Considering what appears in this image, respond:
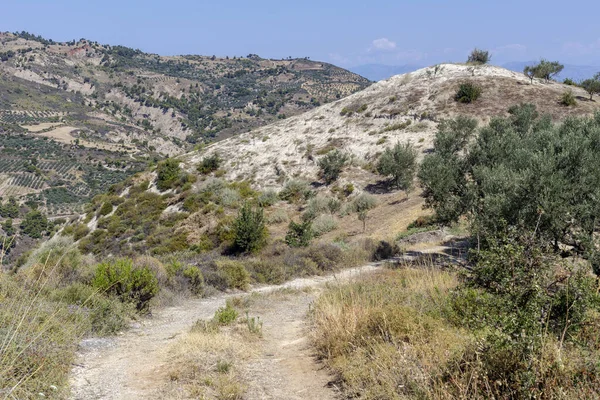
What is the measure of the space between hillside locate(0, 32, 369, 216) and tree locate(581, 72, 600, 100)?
3311 inches

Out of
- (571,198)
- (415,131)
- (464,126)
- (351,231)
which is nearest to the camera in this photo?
(571,198)

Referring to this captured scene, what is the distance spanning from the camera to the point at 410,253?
62.9ft

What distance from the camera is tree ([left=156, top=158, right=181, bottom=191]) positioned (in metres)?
36.0

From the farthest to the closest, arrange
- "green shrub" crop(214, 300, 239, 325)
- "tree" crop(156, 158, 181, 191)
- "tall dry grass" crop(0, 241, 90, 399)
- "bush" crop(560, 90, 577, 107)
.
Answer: "tree" crop(156, 158, 181, 191) → "bush" crop(560, 90, 577, 107) → "green shrub" crop(214, 300, 239, 325) → "tall dry grass" crop(0, 241, 90, 399)

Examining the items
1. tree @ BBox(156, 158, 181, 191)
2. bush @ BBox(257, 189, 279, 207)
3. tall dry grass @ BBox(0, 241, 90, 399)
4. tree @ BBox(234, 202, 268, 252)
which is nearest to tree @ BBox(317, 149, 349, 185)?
bush @ BBox(257, 189, 279, 207)

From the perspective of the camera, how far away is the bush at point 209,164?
3792 cm

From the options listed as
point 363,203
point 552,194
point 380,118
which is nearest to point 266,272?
point 552,194

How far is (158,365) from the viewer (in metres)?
6.14

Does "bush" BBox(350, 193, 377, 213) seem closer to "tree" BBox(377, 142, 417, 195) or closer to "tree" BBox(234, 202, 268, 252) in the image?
"tree" BBox(377, 142, 417, 195)

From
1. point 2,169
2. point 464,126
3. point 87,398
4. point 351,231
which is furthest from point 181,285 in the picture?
point 2,169

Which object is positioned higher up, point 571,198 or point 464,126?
point 464,126

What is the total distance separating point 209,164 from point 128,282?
30097 millimetres

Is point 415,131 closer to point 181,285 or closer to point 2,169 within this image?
point 181,285

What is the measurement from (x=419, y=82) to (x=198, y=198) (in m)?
25.2
